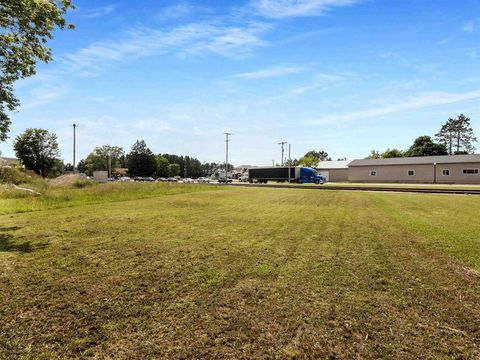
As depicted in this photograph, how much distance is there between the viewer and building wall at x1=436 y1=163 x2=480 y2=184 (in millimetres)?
53253

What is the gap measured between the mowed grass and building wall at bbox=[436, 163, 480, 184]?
185 feet

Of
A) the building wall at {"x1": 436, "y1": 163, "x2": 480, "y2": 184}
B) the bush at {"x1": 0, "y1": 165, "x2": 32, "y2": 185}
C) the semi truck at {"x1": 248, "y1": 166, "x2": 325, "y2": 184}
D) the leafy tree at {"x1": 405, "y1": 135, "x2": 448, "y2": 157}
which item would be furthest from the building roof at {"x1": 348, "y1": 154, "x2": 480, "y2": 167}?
the bush at {"x1": 0, "y1": 165, "x2": 32, "y2": 185}

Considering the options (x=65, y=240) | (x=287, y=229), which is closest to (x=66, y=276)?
(x=65, y=240)

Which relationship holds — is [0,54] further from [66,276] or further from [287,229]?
[287,229]

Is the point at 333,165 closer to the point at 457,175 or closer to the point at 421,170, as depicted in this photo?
the point at 421,170

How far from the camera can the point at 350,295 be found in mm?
4945

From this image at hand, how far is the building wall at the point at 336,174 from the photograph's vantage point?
260 ft

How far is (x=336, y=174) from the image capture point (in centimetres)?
8088

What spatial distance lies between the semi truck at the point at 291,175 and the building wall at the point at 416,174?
13765 millimetres

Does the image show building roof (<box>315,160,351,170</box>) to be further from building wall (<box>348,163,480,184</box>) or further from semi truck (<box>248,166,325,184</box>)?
semi truck (<box>248,166,325,184</box>)

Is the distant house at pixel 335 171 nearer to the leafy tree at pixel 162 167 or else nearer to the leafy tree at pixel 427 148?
the leafy tree at pixel 427 148

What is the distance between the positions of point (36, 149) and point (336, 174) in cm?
8047

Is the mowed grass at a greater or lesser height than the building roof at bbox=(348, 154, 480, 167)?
lesser

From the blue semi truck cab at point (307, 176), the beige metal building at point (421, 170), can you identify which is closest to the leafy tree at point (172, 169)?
the beige metal building at point (421, 170)
